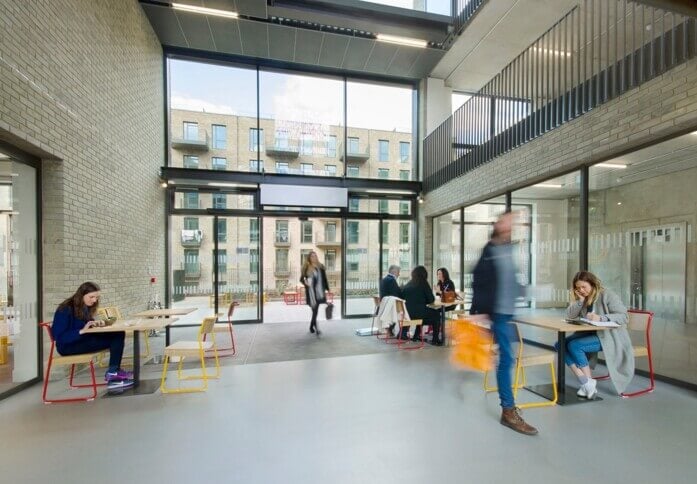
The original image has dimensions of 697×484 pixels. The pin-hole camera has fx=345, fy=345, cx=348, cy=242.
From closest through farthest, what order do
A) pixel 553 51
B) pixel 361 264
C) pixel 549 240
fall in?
pixel 553 51 → pixel 549 240 → pixel 361 264

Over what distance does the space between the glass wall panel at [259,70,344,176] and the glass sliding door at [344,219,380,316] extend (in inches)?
59.6

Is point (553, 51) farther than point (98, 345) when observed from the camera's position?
Yes

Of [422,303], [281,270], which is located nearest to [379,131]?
[281,270]

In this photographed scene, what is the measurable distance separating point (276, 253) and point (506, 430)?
19.8 feet

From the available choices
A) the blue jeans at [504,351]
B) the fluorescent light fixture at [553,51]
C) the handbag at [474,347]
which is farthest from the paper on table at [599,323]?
the fluorescent light fixture at [553,51]

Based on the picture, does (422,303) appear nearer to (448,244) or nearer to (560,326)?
(560,326)

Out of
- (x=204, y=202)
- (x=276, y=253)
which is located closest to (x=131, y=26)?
(x=204, y=202)

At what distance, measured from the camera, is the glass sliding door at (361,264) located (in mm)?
8336

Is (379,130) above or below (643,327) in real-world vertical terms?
above

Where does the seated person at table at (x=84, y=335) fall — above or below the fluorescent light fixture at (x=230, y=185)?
below

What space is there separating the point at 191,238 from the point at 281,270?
209cm

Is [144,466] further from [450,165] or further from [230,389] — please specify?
[450,165]

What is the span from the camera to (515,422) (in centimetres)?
276

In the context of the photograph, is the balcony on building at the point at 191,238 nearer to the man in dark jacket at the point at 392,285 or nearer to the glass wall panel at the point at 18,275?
the glass wall panel at the point at 18,275
